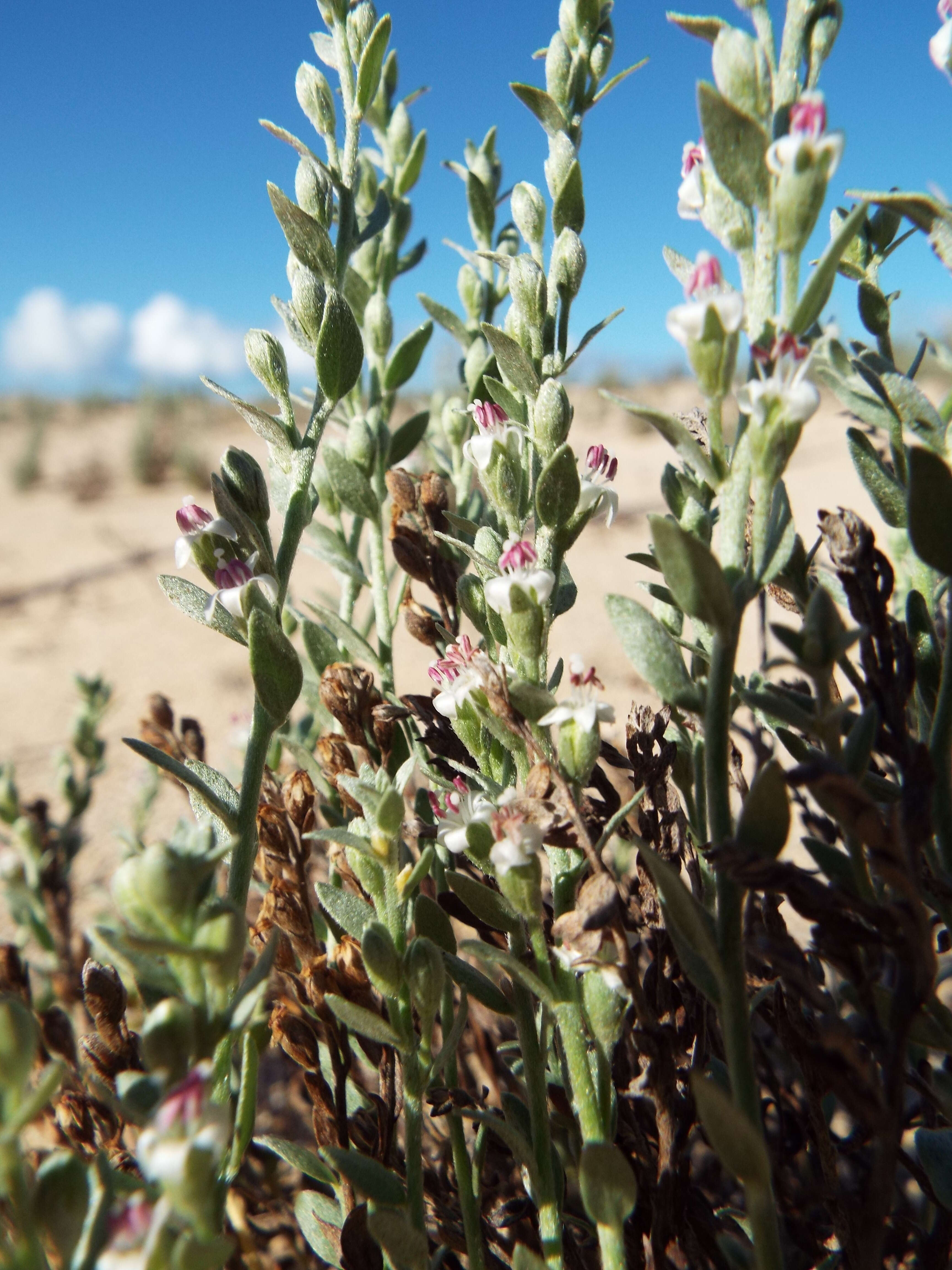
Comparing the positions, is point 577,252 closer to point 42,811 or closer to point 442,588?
point 442,588

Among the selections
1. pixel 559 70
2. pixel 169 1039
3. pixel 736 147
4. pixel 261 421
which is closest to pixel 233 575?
pixel 261 421

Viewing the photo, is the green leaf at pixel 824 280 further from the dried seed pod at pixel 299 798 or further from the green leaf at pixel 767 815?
the dried seed pod at pixel 299 798

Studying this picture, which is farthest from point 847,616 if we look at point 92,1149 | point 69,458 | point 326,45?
point 69,458

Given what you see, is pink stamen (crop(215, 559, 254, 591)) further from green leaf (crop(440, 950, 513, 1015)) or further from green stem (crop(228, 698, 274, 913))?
green leaf (crop(440, 950, 513, 1015))

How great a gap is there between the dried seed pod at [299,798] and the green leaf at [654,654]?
411 mm

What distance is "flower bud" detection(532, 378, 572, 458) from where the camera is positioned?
691 mm

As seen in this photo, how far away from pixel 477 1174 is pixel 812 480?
607cm

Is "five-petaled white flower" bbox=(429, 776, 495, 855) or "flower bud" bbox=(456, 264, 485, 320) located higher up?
"flower bud" bbox=(456, 264, 485, 320)

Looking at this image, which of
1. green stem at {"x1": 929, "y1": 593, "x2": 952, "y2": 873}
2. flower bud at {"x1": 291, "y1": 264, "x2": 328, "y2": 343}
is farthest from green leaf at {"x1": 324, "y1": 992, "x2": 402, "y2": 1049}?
flower bud at {"x1": 291, "y1": 264, "x2": 328, "y2": 343}

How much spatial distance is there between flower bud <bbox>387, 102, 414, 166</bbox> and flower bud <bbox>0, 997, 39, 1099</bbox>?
1243 millimetres

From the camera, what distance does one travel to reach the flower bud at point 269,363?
0.81 metres

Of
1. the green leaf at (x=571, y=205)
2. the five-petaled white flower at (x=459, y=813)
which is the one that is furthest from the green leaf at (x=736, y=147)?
the five-petaled white flower at (x=459, y=813)

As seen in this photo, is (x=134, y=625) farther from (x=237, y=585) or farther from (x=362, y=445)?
(x=237, y=585)

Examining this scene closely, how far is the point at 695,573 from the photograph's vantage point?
1.68 feet
